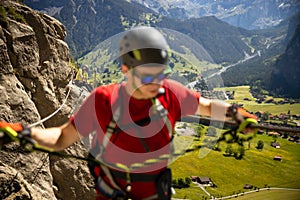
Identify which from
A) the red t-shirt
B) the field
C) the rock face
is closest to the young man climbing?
the red t-shirt

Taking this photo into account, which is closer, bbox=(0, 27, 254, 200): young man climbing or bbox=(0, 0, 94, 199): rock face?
bbox=(0, 27, 254, 200): young man climbing

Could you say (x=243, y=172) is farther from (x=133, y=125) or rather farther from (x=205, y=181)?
(x=133, y=125)

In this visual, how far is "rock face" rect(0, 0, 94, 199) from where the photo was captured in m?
8.56

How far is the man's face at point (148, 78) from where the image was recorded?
11.6 feet

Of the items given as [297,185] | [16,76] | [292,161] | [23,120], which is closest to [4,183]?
[23,120]

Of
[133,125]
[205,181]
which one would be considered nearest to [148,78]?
[133,125]

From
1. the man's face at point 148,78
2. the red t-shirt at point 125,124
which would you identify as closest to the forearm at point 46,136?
the red t-shirt at point 125,124

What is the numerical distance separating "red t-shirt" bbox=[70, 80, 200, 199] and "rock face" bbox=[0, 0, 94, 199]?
492 cm

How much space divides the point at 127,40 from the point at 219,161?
112m

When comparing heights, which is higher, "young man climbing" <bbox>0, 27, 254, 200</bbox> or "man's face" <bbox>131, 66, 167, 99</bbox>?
"man's face" <bbox>131, 66, 167, 99</bbox>

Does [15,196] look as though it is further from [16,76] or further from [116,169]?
[116,169]

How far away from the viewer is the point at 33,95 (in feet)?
36.8

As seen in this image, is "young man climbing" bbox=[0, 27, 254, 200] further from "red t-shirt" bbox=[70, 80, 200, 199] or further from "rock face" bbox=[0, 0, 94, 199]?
"rock face" bbox=[0, 0, 94, 199]

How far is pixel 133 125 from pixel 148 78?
1.91ft
